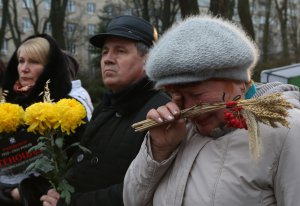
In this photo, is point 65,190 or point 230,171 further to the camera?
point 65,190

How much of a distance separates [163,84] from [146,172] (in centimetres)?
35

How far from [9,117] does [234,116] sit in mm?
1449

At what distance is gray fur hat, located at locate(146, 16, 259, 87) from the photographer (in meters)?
1.69

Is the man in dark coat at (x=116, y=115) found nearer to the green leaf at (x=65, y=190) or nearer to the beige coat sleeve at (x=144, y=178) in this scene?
the green leaf at (x=65, y=190)

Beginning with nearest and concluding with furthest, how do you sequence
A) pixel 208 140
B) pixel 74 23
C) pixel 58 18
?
pixel 208 140, pixel 58 18, pixel 74 23

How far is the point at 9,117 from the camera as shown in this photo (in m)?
2.64

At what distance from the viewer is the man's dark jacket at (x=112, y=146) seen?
2.49 metres

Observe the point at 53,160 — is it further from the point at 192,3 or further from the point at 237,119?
the point at 192,3

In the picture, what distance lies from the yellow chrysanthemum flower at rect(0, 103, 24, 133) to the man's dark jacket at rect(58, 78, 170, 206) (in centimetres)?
39

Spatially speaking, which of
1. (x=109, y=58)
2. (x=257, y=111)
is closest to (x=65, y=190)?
(x=109, y=58)

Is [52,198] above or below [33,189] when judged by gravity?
above

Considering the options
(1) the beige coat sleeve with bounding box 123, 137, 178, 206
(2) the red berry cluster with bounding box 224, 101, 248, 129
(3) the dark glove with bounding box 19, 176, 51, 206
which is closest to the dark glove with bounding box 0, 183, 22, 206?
(3) the dark glove with bounding box 19, 176, 51, 206

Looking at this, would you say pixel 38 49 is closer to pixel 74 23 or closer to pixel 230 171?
pixel 230 171

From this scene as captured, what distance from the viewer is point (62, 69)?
11.4ft
